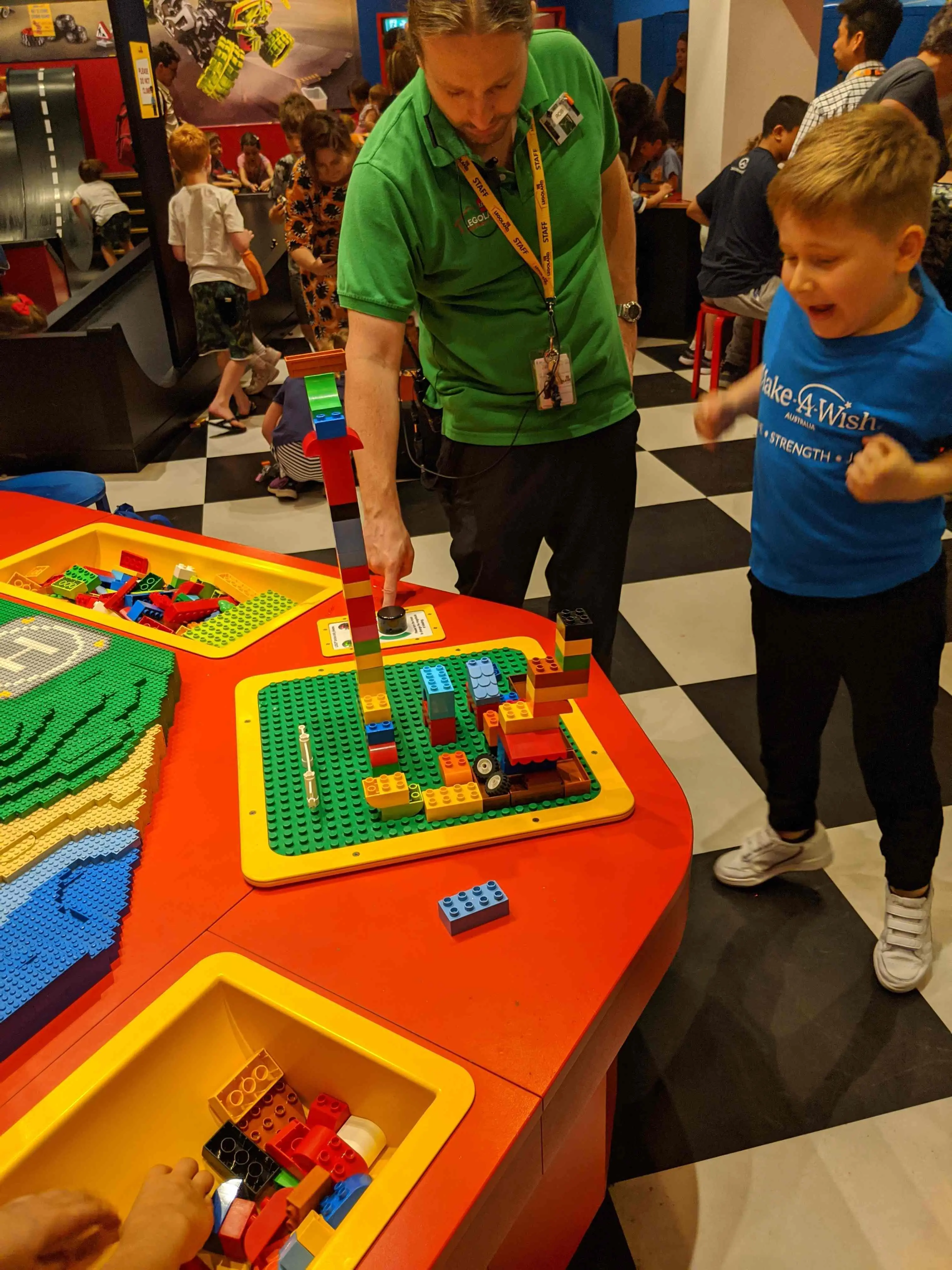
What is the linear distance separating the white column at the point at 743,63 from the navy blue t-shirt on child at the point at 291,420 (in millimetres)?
3116

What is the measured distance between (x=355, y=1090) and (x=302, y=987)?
11 centimetres

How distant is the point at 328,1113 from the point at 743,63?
5554mm

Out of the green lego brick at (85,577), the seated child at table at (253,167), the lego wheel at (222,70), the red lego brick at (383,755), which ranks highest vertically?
the lego wheel at (222,70)

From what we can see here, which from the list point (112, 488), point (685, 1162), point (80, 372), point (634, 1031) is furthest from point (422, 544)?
point (685, 1162)

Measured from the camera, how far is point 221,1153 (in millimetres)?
852

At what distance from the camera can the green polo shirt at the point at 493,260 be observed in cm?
A: 128

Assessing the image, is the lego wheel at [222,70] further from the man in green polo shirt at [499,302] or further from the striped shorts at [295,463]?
the man in green polo shirt at [499,302]

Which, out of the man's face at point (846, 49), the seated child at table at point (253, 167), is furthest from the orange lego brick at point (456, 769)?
the seated child at table at point (253, 167)

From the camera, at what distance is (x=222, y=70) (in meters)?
8.12

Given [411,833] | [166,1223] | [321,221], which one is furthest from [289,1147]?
[321,221]

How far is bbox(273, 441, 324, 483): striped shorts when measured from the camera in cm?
353

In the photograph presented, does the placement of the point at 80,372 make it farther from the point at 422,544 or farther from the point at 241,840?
the point at 241,840

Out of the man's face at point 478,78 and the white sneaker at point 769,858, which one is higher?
the man's face at point 478,78

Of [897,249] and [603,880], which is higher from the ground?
[897,249]
